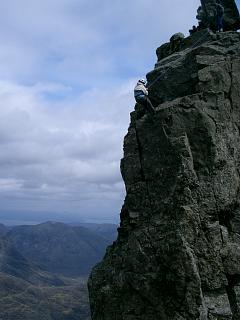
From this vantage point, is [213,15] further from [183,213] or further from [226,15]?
[183,213]

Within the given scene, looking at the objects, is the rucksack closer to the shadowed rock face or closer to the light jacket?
the shadowed rock face

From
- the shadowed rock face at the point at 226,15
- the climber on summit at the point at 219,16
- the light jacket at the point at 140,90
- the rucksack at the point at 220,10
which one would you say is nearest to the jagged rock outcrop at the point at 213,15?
the shadowed rock face at the point at 226,15

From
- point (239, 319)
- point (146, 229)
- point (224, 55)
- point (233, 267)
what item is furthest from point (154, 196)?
point (224, 55)

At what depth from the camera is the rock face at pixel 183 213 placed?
33469mm

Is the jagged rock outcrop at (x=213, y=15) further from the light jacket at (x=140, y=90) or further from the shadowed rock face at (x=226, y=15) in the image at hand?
the light jacket at (x=140, y=90)

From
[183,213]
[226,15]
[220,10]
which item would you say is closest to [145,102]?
[183,213]

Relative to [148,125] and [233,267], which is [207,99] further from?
[233,267]

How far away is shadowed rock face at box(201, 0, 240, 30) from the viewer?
54.7 m

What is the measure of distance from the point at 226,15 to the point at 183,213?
33.1m

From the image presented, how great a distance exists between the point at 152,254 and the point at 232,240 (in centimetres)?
677

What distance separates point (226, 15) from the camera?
56.4 metres

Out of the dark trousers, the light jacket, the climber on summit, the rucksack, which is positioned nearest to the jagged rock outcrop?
the rucksack

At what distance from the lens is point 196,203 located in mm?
35156

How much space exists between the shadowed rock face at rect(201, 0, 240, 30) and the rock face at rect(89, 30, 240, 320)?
1258 cm
